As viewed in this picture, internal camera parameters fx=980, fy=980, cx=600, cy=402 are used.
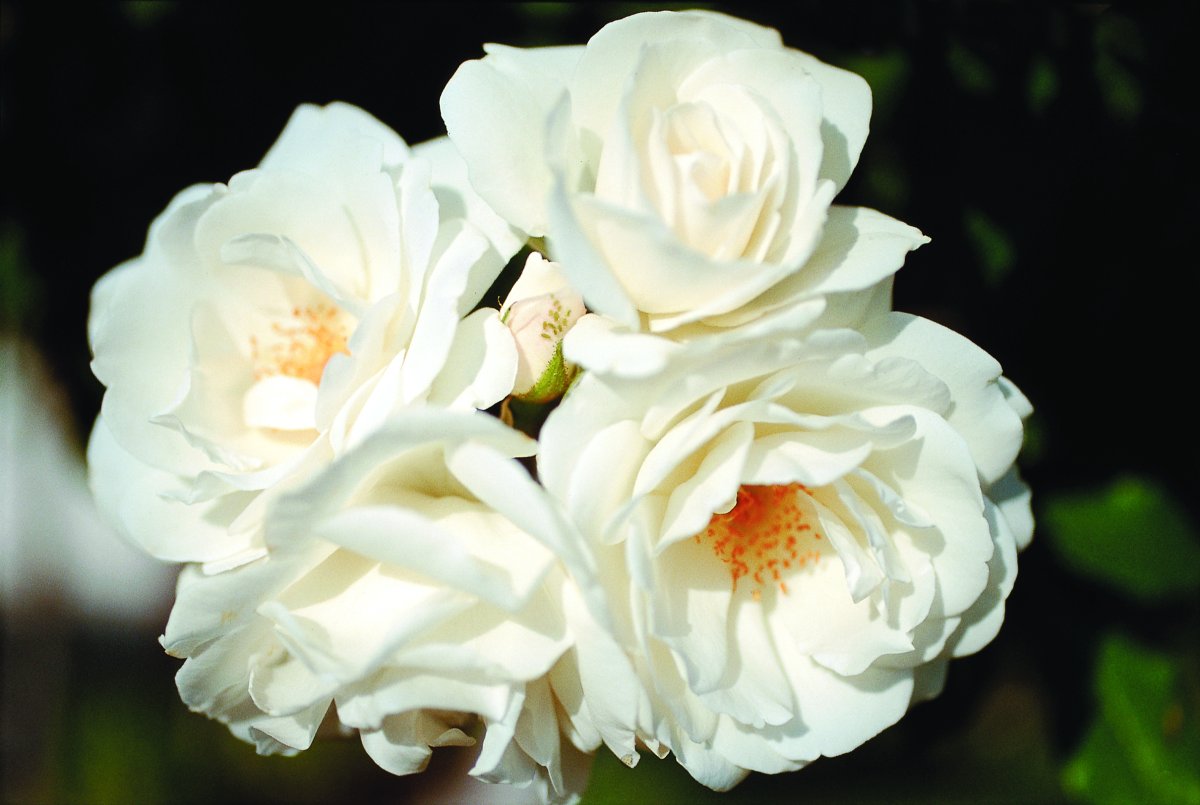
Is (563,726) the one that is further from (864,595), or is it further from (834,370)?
(834,370)

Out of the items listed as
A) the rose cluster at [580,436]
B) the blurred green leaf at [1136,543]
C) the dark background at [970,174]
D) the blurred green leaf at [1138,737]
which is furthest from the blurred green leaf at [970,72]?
the blurred green leaf at [1138,737]

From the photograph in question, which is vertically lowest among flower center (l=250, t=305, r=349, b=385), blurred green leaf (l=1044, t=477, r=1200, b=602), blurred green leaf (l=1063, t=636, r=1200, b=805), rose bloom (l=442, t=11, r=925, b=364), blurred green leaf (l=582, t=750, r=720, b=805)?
blurred green leaf (l=582, t=750, r=720, b=805)

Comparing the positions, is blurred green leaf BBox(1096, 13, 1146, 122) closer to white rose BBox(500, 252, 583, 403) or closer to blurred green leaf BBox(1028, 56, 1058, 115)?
blurred green leaf BBox(1028, 56, 1058, 115)

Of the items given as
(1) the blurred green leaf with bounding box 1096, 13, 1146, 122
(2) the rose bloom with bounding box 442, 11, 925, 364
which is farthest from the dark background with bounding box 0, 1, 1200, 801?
(2) the rose bloom with bounding box 442, 11, 925, 364

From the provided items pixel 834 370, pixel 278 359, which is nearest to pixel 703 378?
pixel 834 370

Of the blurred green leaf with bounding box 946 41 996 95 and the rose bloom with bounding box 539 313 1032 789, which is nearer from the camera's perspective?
the rose bloom with bounding box 539 313 1032 789
